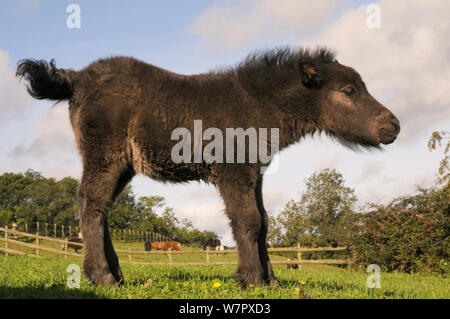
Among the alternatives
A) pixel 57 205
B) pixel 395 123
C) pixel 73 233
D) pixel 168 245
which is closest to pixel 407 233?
pixel 395 123

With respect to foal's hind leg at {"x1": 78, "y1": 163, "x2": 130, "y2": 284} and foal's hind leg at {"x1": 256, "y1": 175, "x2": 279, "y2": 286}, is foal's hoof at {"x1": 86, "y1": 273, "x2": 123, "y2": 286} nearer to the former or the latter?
foal's hind leg at {"x1": 78, "y1": 163, "x2": 130, "y2": 284}

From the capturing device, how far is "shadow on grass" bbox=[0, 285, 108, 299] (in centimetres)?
476

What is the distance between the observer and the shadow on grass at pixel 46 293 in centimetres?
476

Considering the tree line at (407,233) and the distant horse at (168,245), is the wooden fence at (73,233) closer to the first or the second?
the distant horse at (168,245)

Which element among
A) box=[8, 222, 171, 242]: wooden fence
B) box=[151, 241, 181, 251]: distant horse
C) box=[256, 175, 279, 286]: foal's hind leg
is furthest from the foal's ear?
box=[8, 222, 171, 242]: wooden fence

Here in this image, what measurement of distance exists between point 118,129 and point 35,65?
1682 mm

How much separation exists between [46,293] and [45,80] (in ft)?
9.99

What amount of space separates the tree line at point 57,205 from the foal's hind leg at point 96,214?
5473 cm

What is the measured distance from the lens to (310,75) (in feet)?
19.6

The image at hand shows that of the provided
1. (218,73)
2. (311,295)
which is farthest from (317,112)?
(311,295)

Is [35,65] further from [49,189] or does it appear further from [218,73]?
[49,189]

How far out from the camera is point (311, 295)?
5004 millimetres

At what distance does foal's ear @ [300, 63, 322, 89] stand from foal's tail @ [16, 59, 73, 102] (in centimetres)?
347
